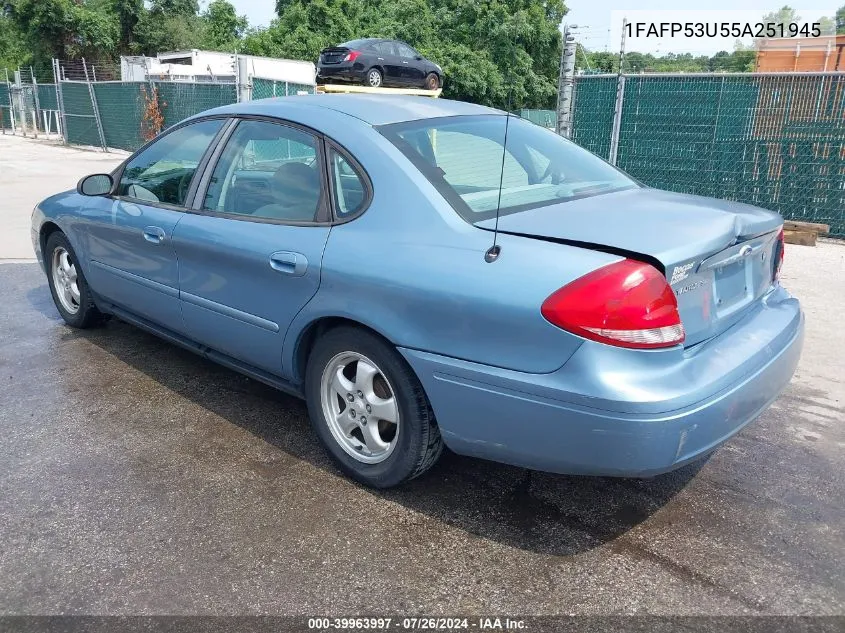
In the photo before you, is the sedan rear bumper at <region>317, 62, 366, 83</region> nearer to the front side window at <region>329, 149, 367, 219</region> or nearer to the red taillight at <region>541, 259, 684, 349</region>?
the front side window at <region>329, 149, 367, 219</region>

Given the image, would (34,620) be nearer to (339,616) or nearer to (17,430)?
(339,616)

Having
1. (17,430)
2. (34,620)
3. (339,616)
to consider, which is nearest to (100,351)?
(17,430)

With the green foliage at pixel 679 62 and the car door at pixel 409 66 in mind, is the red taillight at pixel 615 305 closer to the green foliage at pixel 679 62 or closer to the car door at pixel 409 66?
the green foliage at pixel 679 62

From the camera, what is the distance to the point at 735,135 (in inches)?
365

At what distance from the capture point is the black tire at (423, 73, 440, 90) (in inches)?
778

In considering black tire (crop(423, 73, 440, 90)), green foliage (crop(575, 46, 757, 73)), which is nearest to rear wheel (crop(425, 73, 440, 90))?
black tire (crop(423, 73, 440, 90))

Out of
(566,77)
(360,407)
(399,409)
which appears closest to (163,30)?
(566,77)

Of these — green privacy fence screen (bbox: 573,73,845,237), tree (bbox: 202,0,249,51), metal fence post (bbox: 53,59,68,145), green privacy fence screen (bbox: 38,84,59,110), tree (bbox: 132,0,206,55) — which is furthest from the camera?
tree (bbox: 202,0,249,51)

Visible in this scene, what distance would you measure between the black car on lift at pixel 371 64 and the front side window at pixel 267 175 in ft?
48.3

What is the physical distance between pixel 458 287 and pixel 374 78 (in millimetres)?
16540

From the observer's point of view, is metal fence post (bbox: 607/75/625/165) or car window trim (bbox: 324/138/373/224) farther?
metal fence post (bbox: 607/75/625/165)

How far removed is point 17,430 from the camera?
368cm

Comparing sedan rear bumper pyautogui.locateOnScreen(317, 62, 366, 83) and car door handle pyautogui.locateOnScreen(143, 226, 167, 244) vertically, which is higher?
sedan rear bumper pyautogui.locateOnScreen(317, 62, 366, 83)

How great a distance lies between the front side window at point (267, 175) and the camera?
10.7 feet
